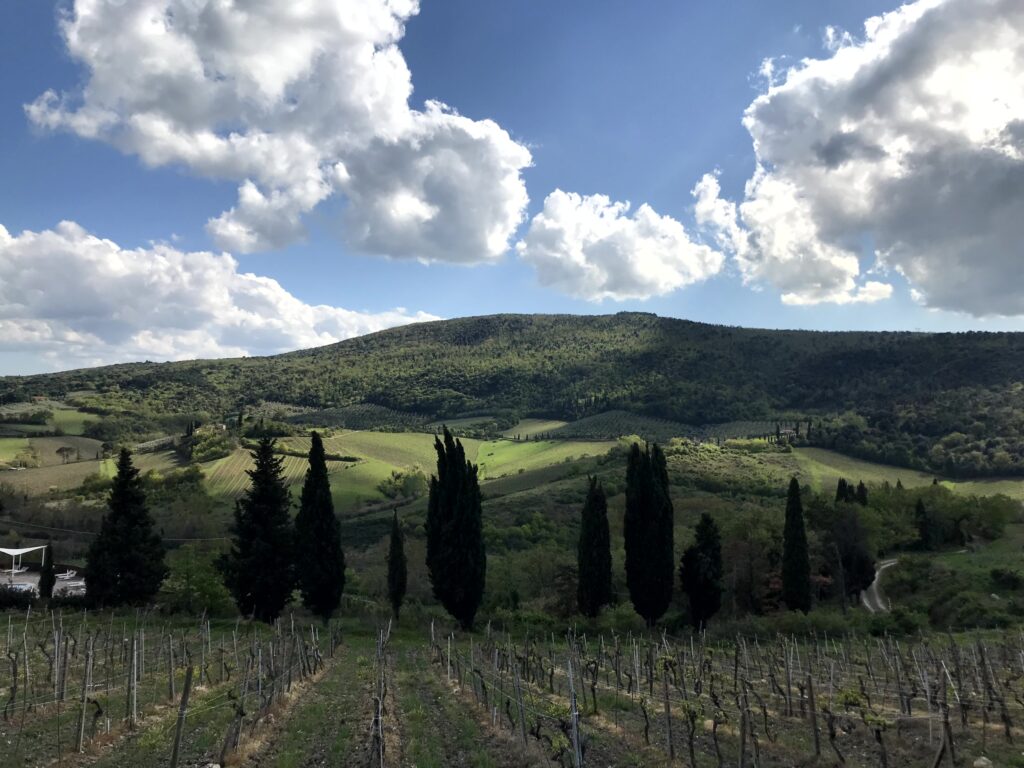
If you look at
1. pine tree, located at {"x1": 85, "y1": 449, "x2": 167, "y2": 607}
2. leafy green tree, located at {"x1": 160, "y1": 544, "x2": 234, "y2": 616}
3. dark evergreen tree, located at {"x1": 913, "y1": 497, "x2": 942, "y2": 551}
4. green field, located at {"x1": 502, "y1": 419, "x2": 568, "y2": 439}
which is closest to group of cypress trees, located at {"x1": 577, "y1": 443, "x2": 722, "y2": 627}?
leafy green tree, located at {"x1": 160, "y1": 544, "x2": 234, "y2": 616}

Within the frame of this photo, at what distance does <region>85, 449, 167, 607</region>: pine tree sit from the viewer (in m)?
39.3

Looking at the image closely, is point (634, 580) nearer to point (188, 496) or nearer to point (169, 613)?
point (169, 613)

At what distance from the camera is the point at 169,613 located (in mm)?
38312

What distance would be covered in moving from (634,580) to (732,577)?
380 inches

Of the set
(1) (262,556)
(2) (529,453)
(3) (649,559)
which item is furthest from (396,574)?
(2) (529,453)

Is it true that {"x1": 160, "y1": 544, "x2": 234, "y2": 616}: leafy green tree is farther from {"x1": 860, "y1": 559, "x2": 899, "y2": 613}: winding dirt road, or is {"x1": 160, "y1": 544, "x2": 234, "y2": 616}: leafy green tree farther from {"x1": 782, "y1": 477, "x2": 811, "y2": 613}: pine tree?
{"x1": 860, "y1": 559, "x2": 899, "y2": 613}: winding dirt road

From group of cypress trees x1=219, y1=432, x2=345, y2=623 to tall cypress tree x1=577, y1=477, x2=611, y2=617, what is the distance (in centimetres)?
1502

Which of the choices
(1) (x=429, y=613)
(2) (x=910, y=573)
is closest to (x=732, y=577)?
(2) (x=910, y=573)

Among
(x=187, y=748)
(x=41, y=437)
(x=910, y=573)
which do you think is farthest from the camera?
(x=41, y=437)

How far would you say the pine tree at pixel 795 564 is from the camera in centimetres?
4041

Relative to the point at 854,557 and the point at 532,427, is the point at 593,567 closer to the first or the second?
the point at 854,557

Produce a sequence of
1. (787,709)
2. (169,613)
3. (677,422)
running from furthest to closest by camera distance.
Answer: (677,422)
(169,613)
(787,709)

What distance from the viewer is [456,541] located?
126 feet

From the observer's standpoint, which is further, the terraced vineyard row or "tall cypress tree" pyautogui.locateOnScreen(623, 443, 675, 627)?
"tall cypress tree" pyautogui.locateOnScreen(623, 443, 675, 627)
